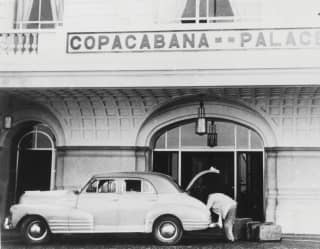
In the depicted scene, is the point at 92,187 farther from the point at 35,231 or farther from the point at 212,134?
the point at 212,134

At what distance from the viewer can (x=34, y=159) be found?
14094 mm

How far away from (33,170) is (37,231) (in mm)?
3488

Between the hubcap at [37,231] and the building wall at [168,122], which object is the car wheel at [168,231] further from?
the building wall at [168,122]

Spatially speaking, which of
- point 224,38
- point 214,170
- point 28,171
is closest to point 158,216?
point 214,170

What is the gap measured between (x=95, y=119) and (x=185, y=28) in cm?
349

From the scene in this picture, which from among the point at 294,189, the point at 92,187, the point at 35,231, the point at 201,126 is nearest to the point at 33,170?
the point at 35,231

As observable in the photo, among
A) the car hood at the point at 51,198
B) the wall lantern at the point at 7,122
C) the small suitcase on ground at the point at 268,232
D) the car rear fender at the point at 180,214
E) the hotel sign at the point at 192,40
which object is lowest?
the small suitcase on ground at the point at 268,232

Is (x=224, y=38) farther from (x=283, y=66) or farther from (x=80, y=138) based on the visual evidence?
(x=80, y=138)

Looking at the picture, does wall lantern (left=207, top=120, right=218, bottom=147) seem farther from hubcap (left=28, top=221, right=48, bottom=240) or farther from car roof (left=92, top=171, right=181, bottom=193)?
hubcap (left=28, top=221, right=48, bottom=240)

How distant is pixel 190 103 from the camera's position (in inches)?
520

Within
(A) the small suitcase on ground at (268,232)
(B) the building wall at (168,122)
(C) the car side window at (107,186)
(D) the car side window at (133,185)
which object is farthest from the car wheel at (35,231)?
(A) the small suitcase on ground at (268,232)

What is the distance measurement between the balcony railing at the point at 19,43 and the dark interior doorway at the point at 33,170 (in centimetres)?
315

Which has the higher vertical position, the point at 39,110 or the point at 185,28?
the point at 185,28

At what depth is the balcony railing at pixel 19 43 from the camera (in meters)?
12.1
